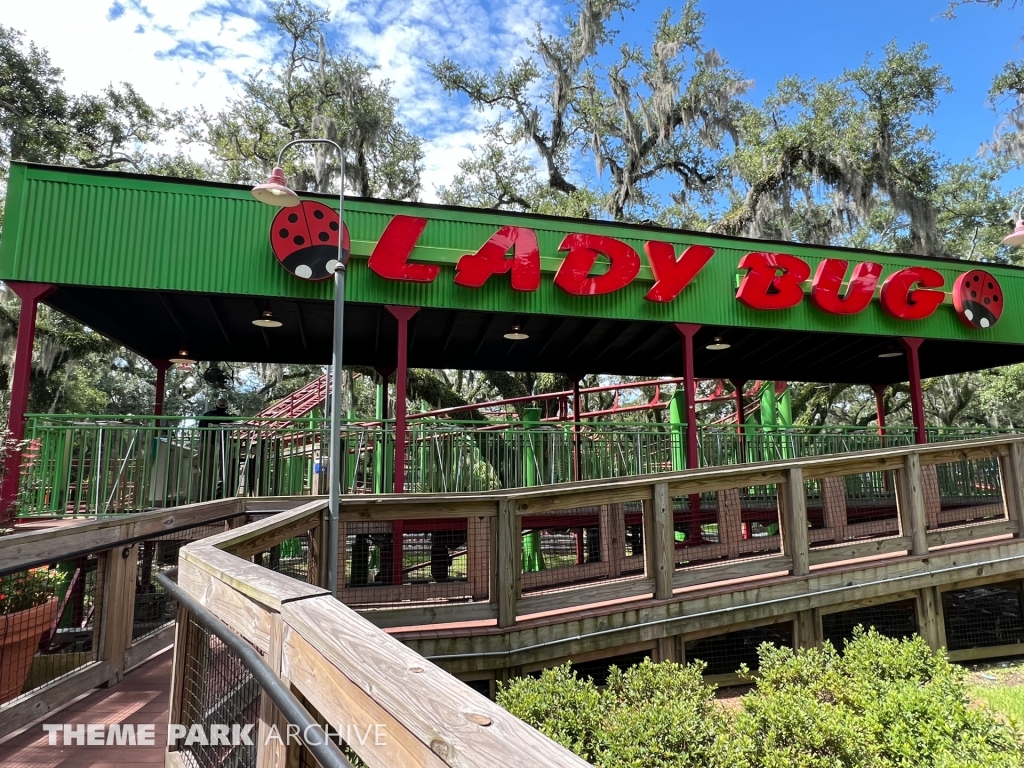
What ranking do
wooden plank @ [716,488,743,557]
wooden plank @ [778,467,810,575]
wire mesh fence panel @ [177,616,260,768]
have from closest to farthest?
wire mesh fence panel @ [177,616,260,768]
wooden plank @ [778,467,810,575]
wooden plank @ [716,488,743,557]

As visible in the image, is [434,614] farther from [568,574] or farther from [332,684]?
[332,684]

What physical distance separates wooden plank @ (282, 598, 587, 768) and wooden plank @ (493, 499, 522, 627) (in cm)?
377

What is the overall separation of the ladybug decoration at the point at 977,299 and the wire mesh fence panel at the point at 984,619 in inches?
217

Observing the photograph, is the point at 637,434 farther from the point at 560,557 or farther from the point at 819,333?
the point at 560,557

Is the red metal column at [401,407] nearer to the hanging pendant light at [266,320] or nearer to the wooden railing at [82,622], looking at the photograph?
the hanging pendant light at [266,320]

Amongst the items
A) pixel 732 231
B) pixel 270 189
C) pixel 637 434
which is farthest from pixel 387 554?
pixel 732 231

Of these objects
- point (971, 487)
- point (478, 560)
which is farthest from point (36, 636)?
point (971, 487)

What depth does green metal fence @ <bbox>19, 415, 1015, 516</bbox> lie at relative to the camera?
7.92 m

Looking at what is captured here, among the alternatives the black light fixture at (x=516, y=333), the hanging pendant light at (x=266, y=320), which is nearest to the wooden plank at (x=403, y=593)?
the hanging pendant light at (x=266, y=320)

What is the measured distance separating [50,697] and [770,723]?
15.0 feet

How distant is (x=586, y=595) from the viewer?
5.98 metres

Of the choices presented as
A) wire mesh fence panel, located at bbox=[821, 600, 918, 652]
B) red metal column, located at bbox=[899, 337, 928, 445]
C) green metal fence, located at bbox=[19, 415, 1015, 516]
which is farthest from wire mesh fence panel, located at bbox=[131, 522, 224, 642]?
red metal column, located at bbox=[899, 337, 928, 445]

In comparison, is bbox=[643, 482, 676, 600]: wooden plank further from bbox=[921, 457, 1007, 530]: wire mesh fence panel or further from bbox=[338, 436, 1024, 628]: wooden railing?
bbox=[921, 457, 1007, 530]: wire mesh fence panel

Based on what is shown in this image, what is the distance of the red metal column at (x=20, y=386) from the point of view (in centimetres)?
729
